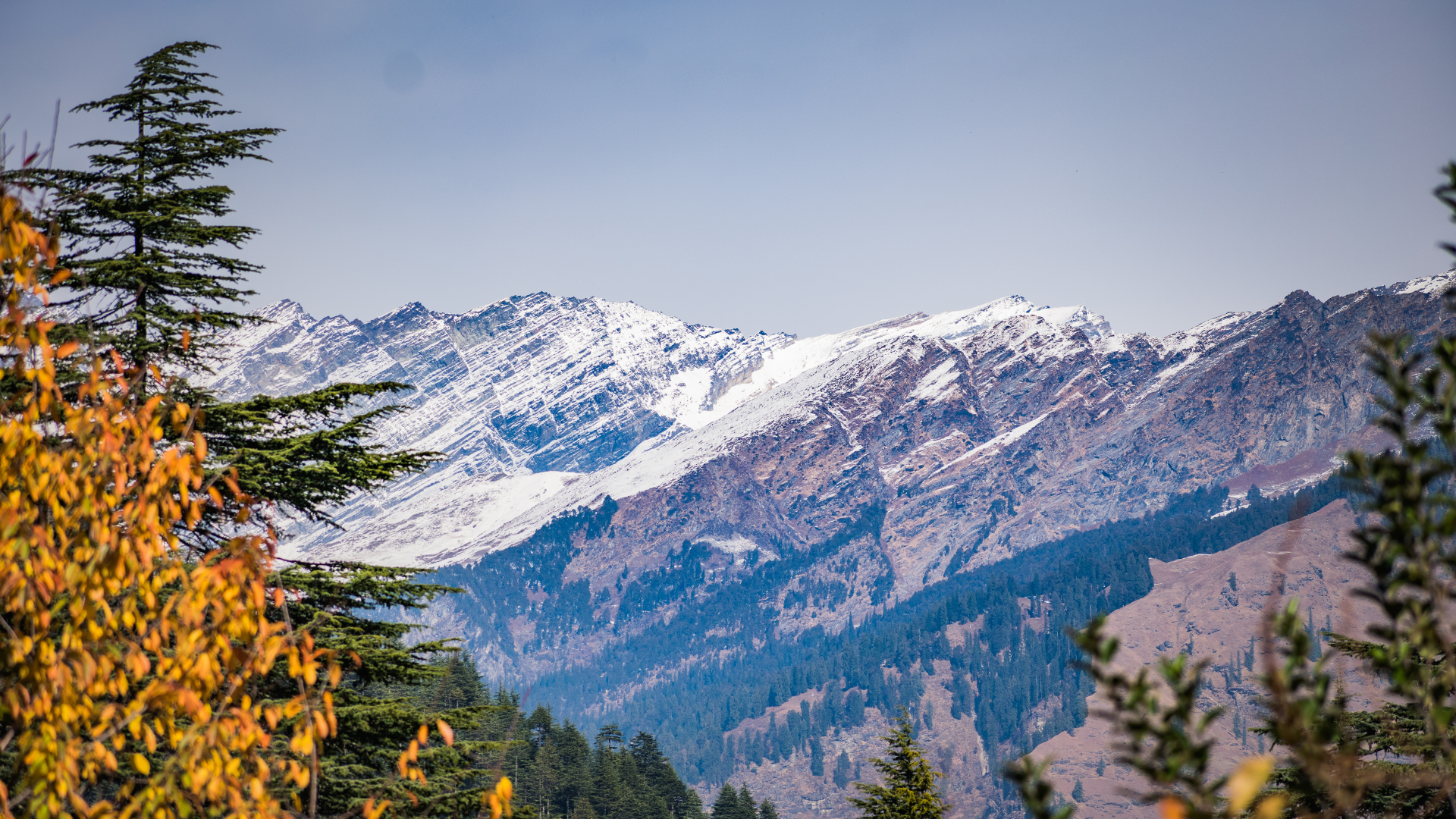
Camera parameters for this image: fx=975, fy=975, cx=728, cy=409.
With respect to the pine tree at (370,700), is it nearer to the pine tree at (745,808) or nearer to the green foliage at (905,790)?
the green foliage at (905,790)

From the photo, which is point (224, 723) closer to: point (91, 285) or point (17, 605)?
Answer: point (17, 605)

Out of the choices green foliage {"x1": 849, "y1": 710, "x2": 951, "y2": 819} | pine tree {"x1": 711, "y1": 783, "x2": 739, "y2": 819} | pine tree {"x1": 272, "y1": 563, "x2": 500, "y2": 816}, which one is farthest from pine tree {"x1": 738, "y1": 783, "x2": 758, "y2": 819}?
pine tree {"x1": 272, "y1": 563, "x2": 500, "y2": 816}

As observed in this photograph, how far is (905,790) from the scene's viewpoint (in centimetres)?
2458

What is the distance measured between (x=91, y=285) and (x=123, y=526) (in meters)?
5.48

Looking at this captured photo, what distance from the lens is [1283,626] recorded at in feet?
13.5

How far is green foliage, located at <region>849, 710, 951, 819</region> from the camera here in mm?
24016

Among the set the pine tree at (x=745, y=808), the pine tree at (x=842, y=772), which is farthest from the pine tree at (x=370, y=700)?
the pine tree at (x=842, y=772)

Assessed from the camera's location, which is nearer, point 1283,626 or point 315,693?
point 1283,626

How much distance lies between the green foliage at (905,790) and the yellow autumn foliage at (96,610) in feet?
63.6

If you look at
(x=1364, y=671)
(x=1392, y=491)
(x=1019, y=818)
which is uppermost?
(x=1392, y=491)

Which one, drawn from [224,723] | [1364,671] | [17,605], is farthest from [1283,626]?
[17,605]

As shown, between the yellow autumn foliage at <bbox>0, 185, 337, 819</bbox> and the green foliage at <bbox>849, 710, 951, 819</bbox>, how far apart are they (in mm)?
19372

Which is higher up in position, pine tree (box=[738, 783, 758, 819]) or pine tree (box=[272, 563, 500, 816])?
pine tree (box=[272, 563, 500, 816])

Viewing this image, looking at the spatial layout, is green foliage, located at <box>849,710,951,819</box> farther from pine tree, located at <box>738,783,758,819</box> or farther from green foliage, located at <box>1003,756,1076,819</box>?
pine tree, located at <box>738,783,758,819</box>
